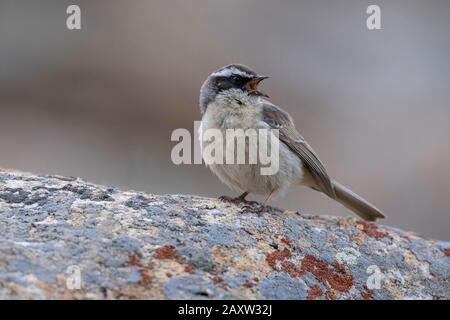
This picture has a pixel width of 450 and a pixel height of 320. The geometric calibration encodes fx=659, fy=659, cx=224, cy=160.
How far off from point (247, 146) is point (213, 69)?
10.7 m

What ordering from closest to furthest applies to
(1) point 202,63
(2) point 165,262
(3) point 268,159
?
1. (2) point 165,262
2. (3) point 268,159
3. (1) point 202,63

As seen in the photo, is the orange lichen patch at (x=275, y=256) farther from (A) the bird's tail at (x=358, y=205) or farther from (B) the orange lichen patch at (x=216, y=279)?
(A) the bird's tail at (x=358, y=205)

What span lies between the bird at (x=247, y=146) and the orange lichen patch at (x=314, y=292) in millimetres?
1938

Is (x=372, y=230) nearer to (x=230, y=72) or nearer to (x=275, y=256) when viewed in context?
(x=275, y=256)

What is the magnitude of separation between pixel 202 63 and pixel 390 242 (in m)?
12.2

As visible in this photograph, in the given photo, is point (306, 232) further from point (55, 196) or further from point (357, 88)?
point (357, 88)

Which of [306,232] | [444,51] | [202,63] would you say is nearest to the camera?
[306,232]

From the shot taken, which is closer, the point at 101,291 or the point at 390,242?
the point at 101,291

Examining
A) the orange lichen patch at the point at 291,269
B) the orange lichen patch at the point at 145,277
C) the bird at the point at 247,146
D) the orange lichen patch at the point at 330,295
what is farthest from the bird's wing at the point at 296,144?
the orange lichen patch at the point at 145,277

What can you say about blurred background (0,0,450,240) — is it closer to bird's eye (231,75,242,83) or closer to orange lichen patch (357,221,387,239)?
bird's eye (231,75,242,83)

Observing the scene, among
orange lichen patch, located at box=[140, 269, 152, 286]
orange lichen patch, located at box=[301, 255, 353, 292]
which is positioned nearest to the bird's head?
orange lichen patch, located at box=[301, 255, 353, 292]

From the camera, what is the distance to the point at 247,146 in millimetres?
6594

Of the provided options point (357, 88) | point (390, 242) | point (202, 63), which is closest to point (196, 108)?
point (202, 63)

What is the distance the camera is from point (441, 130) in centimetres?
1614
